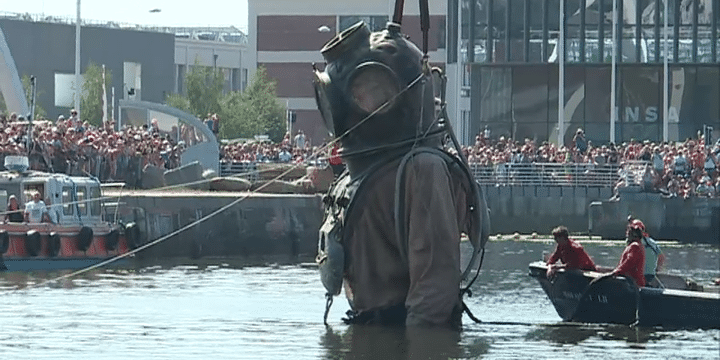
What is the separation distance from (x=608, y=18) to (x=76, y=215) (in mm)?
46839

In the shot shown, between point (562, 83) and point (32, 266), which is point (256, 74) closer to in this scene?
point (562, 83)

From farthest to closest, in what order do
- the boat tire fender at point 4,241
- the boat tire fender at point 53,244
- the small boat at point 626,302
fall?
the boat tire fender at point 53,244, the boat tire fender at point 4,241, the small boat at point 626,302

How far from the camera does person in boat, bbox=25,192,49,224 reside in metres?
47.5

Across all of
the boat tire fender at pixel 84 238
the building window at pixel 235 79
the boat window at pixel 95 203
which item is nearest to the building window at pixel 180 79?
the building window at pixel 235 79

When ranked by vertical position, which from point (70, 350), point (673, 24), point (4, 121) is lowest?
point (70, 350)

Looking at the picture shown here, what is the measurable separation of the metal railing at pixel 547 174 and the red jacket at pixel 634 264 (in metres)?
39.0

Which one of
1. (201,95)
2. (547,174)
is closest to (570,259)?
(547,174)

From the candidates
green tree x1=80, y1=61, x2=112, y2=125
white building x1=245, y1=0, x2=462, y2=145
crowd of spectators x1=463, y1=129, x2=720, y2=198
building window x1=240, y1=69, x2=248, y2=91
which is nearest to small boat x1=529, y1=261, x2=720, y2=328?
crowd of spectators x1=463, y1=129, x2=720, y2=198

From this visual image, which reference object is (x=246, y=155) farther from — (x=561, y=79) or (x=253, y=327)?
(x=253, y=327)

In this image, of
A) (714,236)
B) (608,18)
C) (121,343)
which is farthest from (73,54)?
(121,343)

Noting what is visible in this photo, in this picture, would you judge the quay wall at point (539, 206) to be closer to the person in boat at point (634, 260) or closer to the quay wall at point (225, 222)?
the quay wall at point (225, 222)

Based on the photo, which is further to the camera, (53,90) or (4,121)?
(53,90)

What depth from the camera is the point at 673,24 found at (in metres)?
92.2

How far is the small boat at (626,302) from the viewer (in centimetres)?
3038
